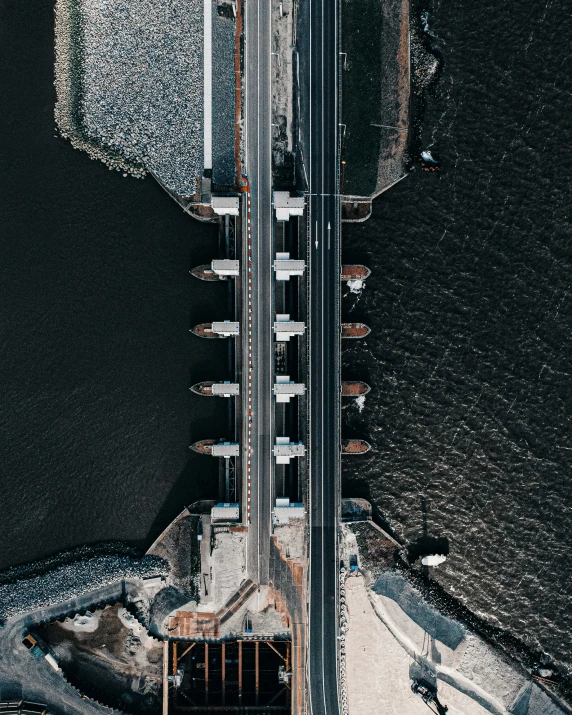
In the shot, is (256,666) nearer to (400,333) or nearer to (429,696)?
(429,696)

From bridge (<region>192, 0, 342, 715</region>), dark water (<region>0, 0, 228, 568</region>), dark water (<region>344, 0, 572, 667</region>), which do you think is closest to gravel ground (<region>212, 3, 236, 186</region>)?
bridge (<region>192, 0, 342, 715</region>)

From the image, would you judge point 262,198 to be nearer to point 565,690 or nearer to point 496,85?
point 496,85

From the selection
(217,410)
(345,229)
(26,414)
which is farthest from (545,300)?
(26,414)

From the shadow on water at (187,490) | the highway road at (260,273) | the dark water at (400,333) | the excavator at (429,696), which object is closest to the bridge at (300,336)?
the highway road at (260,273)

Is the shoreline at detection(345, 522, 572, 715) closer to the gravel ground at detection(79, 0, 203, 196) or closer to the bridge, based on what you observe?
the bridge

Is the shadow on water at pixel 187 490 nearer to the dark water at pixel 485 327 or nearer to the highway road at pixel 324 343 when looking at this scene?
the highway road at pixel 324 343

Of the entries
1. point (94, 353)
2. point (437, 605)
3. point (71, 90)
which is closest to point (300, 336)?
point (94, 353)
